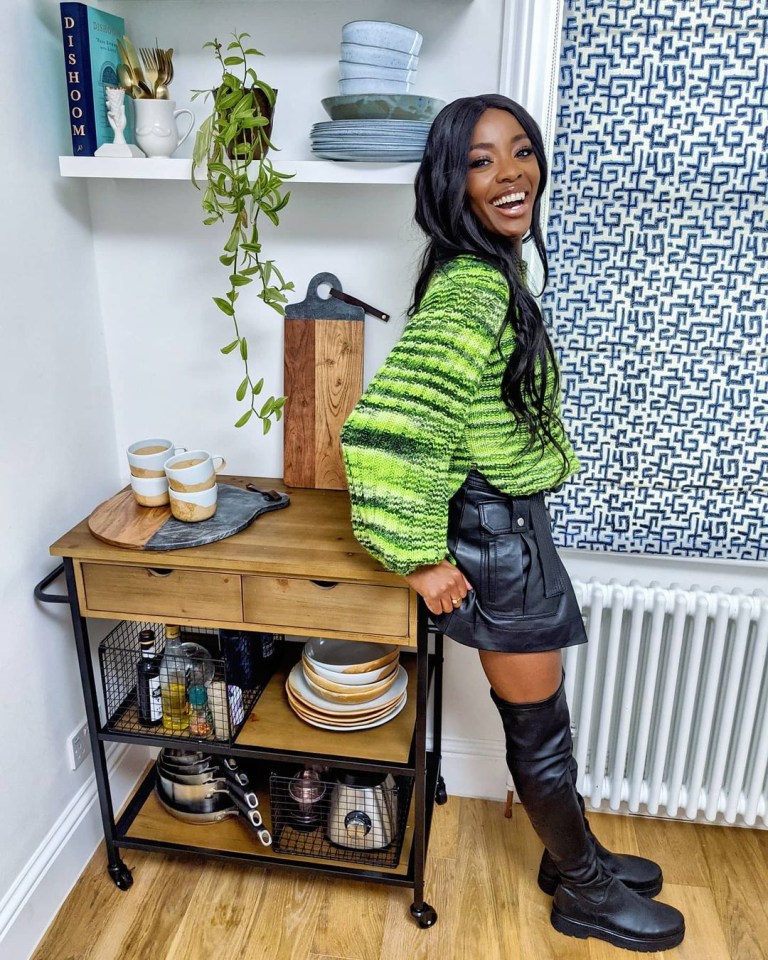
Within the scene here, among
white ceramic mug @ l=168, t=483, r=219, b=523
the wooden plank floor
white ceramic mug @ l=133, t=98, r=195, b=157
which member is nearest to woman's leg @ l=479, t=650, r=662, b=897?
the wooden plank floor

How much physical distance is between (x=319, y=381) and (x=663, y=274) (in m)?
0.75

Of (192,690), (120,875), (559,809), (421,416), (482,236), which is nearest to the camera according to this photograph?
(421,416)

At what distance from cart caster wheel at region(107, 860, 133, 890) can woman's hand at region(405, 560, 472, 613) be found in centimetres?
99

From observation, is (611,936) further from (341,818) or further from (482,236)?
(482,236)

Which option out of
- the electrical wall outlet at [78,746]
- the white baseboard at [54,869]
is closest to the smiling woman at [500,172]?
the electrical wall outlet at [78,746]

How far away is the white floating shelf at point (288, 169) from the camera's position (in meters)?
1.55

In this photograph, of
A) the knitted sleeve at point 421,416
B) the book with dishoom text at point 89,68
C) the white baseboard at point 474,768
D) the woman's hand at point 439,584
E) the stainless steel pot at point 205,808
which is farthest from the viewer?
the white baseboard at point 474,768

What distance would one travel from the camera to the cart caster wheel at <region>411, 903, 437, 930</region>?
1752 mm

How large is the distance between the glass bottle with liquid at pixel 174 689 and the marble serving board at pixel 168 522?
261 millimetres

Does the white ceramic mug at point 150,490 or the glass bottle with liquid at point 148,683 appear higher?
the white ceramic mug at point 150,490

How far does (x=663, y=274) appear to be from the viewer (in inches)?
67.0

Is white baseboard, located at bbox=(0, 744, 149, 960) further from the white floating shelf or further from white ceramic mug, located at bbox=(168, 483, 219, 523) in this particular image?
the white floating shelf

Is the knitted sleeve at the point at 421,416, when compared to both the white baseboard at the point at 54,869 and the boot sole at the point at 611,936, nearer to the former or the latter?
the boot sole at the point at 611,936

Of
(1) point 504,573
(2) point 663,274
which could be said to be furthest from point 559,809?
(2) point 663,274
